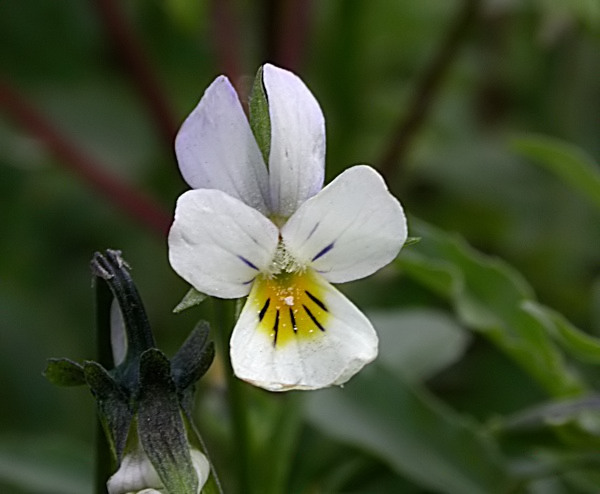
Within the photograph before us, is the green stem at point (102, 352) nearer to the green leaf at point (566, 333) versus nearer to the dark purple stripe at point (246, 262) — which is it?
the dark purple stripe at point (246, 262)

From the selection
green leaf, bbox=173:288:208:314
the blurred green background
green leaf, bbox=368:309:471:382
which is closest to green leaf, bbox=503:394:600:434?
the blurred green background

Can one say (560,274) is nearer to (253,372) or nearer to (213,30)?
(213,30)

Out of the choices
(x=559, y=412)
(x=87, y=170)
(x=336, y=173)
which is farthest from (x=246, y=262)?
(x=336, y=173)

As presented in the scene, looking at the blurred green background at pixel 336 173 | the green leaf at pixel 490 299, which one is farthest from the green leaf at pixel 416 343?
the green leaf at pixel 490 299

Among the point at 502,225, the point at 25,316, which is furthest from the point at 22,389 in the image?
the point at 502,225

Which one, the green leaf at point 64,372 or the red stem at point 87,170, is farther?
the red stem at point 87,170

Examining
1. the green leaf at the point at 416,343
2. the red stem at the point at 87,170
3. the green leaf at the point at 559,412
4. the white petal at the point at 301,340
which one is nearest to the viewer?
the white petal at the point at 301,340
